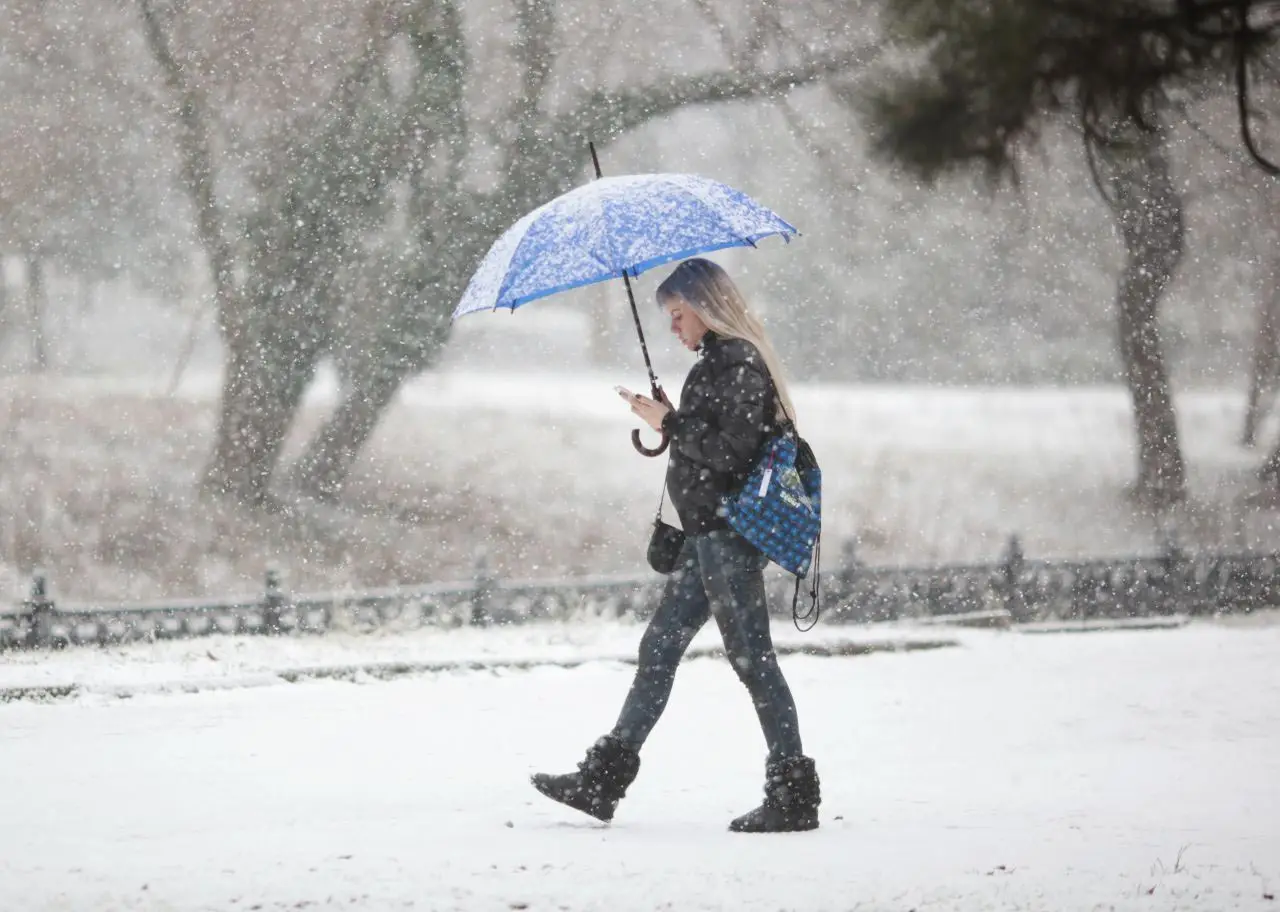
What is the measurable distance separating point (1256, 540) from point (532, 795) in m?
13.7

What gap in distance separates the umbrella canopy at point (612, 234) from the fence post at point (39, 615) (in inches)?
268

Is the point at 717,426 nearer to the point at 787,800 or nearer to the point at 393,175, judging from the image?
the point at 787,800

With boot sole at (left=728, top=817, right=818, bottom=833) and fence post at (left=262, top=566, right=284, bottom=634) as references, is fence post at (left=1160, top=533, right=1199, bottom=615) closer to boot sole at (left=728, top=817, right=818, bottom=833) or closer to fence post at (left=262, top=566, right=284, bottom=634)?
fence post at (left=262, top=566, right=284, bottom=634)

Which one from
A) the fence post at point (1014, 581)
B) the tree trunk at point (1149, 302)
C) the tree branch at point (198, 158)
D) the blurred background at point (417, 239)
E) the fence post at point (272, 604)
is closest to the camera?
the fence post at point (272, 604)

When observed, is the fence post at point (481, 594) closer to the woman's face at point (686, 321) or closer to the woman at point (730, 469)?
the woman at point (730, 469)

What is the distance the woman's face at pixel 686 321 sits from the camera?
19.6ft

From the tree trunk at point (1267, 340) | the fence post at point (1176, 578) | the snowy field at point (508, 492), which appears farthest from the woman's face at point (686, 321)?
the tree trunk at point (1267, 340)

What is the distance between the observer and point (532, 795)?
716 cm

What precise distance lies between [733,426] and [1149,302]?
12824mm

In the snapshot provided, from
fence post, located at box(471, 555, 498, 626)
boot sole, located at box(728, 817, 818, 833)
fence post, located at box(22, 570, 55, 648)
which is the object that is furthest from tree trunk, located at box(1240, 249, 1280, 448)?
boot sole, located at box(728, 817, 818, 833)

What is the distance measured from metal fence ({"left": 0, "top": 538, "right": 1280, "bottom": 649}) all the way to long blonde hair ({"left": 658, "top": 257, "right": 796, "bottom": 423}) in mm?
7298

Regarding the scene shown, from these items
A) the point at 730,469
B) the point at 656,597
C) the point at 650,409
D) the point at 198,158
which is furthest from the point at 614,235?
the point at 198,158

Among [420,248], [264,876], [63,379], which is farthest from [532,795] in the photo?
[63,379]

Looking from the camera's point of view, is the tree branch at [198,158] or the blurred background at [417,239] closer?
the tree branch at [198,158]
